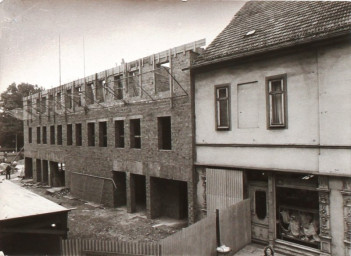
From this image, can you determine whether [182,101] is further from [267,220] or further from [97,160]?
[97,160]

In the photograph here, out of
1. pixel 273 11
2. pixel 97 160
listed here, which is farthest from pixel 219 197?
pixel 97 160

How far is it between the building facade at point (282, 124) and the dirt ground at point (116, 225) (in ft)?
7.92

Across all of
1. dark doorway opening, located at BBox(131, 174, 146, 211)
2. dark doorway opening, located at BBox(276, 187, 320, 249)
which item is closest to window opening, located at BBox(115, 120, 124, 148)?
dark doorway opening, located at BBox(131, 174, 146, 211)

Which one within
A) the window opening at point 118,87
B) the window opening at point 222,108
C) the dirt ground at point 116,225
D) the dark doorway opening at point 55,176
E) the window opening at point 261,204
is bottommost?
the dirt ground at point 116,225

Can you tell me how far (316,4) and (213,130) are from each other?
5.86m

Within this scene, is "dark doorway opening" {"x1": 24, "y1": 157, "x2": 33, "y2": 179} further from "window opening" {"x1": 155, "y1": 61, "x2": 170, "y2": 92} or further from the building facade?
the building facade

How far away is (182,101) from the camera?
12.9 m

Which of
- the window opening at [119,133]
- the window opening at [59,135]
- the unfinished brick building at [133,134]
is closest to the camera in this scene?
the unfinished brick building at [133,134]

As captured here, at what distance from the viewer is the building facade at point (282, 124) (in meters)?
8.25

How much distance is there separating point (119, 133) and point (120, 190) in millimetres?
3521

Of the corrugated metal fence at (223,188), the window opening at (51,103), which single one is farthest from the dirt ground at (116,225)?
the window opening at (51,103)

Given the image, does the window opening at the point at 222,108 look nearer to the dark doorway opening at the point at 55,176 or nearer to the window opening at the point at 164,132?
the window opening at the point at 164,132

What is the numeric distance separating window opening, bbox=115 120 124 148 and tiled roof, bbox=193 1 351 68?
727 cm

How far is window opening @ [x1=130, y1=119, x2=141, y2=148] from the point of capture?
16141mm
